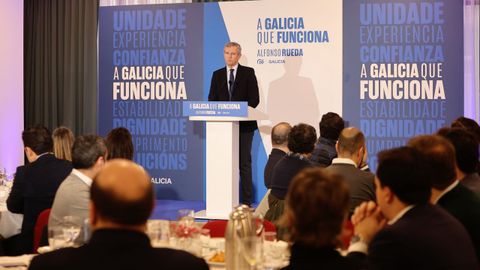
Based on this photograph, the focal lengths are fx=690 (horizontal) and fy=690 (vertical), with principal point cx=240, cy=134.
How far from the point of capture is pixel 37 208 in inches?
192

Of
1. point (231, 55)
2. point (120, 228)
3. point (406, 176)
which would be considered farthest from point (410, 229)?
point (231, 55)

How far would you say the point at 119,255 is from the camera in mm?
1956

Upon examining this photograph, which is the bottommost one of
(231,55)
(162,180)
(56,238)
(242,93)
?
(162,180)

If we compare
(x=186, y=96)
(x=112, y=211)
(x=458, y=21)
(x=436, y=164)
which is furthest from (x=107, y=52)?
(x=112, y=211)

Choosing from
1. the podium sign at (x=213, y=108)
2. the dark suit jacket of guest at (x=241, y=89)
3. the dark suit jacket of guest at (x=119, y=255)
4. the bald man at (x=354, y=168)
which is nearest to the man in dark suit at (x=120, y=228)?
the dark suit jacket of guest at (x=119, y=255)

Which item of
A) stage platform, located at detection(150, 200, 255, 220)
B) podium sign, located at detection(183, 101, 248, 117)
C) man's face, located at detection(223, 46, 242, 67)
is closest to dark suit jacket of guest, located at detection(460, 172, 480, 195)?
podium sign, located at detection(183, 101, 248, 117)

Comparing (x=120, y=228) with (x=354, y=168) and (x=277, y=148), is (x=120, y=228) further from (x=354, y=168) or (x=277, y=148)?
(x=277, y=148)

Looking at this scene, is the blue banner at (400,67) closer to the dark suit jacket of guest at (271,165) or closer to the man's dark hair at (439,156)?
the dark suit jacket of guest at (271,165)

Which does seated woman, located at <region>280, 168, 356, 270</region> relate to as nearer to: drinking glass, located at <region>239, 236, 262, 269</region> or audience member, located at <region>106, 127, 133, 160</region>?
drinking glass, located at <region>239, 236, 262, 269</region>

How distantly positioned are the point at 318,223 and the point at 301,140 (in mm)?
3097

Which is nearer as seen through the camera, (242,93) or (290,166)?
(290,166)

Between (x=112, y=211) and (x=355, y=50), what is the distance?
7332 mm

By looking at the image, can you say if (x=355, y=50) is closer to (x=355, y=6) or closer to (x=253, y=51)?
(x=355, y=6)

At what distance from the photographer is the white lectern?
784 cm
